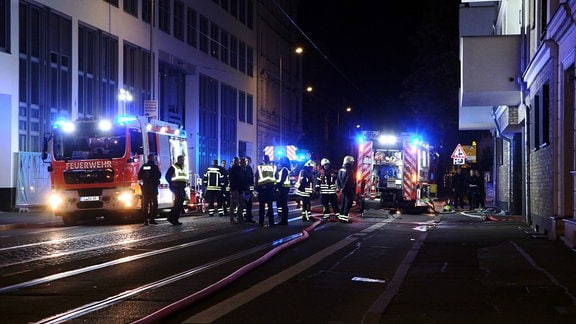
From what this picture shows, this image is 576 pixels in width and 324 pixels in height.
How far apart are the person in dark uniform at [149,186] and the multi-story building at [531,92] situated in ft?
26.2

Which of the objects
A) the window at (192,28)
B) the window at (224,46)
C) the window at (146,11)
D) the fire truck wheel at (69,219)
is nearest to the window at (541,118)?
the fire truck wheel at (69,219)

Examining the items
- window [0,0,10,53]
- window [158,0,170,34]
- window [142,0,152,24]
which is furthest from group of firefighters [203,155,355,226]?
window [158,0,170,34]

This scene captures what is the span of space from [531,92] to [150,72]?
22.0 metres

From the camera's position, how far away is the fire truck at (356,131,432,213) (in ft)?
79.4

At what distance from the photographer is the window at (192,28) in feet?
135

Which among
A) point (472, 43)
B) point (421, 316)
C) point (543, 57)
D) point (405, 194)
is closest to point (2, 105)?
point (405, 194)

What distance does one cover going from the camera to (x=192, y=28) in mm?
41625

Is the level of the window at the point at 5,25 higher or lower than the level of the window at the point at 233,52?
lower

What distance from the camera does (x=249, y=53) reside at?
5131cm

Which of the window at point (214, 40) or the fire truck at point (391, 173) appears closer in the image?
the fire truck at point (391, 173)

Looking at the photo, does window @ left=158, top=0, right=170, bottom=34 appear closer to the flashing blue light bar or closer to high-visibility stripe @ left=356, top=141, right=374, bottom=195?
high-visibility stripe @ left=356, top=141, right=374, bottom=195

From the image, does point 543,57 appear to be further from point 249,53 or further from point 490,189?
point 249,53

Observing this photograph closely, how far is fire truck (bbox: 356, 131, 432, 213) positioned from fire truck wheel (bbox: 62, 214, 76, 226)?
9.47 meters

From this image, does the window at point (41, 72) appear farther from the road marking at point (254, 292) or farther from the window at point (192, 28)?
the road marking at point (254, 292)
